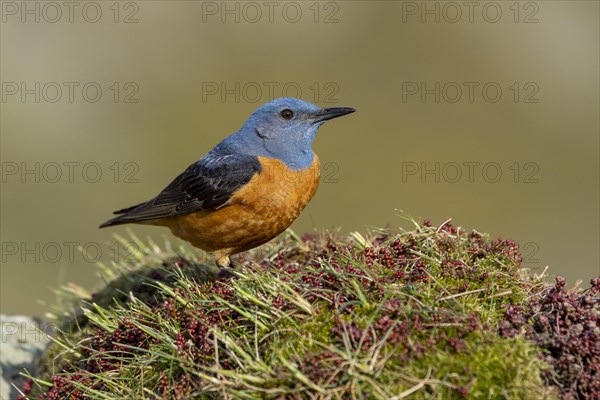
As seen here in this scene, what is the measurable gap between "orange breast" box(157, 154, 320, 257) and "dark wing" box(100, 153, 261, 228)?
87 millimetres

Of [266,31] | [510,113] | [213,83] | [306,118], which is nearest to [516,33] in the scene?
[510,113]

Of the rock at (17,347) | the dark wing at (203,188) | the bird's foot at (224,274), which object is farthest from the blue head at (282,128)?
the rock at (17,347)

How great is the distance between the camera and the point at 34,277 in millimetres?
15820

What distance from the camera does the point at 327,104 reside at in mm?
19578

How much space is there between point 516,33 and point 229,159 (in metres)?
17.4

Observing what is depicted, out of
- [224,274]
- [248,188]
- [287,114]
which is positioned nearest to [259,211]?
[248,188]

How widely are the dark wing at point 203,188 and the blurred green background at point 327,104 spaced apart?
22.6ft

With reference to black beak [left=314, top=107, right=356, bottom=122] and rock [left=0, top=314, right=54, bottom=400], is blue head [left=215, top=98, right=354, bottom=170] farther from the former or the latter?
rock [left=0, top=314, right=54, bottom=400]

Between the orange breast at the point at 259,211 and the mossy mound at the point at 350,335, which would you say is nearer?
the mossy mound at the point at 350,335

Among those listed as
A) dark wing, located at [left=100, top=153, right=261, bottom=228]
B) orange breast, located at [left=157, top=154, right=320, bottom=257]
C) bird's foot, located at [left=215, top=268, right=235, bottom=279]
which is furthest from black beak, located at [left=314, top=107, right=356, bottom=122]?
bird's foot, located at [left=215, top=268, right=235, bottom=279]

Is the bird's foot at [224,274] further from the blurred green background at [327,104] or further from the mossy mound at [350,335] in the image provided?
the blurred green background at [327,104]

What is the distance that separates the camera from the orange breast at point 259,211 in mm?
7117

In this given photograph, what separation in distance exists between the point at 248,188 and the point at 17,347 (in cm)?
278

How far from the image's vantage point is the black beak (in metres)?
7.72
